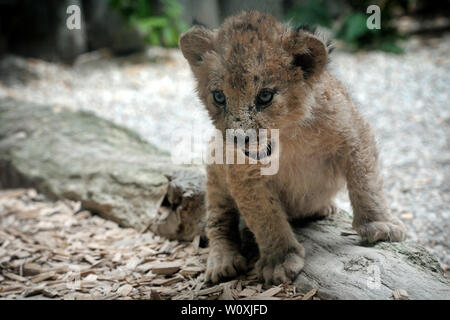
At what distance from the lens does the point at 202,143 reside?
6664 mm

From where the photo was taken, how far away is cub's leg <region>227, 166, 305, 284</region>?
156 inches

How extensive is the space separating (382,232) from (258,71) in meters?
1.80

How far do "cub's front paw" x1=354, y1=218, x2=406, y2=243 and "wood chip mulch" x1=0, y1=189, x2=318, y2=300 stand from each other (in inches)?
32.2

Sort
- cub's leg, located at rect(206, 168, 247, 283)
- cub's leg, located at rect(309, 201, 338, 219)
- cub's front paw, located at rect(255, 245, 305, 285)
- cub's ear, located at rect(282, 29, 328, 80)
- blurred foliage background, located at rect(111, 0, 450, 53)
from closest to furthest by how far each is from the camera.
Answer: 1. cub's ear, located at rect(282, 29, 328, 80)
2. cub's front paw, located at rect(255, 245, 305, 285)
3. cub's leg, located at rect(206, 168, 247, 283)
4. cub's leg, located at rect(309, 201, 338, 219)
5. blurred foliage background, located at rect(111, 0, 450, 53)

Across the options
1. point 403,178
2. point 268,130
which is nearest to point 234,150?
point 268,130

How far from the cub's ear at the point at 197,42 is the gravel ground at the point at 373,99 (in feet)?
1.10

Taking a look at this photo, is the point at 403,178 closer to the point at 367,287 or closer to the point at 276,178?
the point at 276,178

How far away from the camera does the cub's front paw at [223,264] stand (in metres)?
4.11

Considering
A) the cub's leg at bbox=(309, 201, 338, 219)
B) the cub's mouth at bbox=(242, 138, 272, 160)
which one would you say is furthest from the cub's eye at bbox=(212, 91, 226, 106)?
the cub's leg at bbox=(309, 201, 338, 219)

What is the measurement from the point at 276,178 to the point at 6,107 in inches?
254

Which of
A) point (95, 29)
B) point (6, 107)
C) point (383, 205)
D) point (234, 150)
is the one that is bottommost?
point (383, 205)

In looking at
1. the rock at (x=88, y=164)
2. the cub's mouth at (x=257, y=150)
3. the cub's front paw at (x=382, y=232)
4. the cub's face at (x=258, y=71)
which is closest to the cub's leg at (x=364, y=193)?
the cub's front paw at (x=382, y=232)

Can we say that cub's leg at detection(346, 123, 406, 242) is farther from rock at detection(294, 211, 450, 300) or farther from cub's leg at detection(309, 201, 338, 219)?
cub's leg at detection(309, 201, 338, 219)

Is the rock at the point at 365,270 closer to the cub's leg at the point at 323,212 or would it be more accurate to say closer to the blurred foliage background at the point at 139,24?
the cub's leg at the point at 323,212
